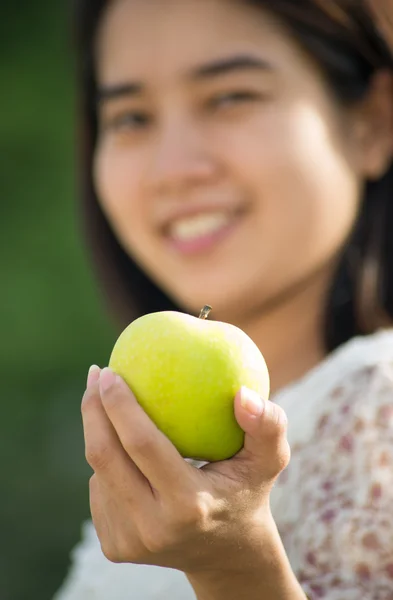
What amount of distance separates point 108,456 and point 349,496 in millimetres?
461

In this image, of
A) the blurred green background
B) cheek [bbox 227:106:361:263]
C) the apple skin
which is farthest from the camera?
the blurred green background

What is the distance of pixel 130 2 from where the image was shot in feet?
7.22

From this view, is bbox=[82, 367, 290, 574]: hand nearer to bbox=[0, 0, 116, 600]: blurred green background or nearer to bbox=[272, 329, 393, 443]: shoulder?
bbox=[272, 329, 393, 443]: shoulder

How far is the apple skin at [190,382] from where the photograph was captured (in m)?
1.21

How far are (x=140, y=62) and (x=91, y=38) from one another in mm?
363

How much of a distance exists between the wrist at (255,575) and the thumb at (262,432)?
0.29 feet

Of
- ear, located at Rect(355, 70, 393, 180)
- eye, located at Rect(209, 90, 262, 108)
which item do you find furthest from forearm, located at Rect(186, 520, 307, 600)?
ear, located at Rect(355, 70, 393, 180)

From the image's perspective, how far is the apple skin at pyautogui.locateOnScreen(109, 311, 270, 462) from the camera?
121cm

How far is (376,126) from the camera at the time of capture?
2199 mm

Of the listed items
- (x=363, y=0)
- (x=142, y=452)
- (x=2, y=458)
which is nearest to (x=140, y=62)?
(x=363, y=0)

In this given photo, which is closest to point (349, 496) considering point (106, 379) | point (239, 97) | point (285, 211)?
point (106, 379)

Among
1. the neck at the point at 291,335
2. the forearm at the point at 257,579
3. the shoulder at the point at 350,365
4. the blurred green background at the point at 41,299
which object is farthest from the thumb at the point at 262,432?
the blurred green background at the point at 41,299

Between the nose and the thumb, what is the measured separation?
2.97 ft

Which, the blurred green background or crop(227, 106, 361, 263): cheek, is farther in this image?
the blurred green background
